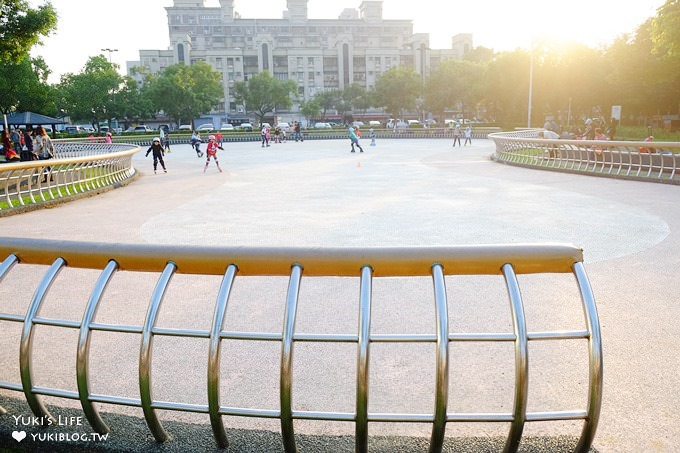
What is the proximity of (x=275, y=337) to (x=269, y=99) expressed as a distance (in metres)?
93.0

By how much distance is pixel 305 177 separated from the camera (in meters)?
19.5

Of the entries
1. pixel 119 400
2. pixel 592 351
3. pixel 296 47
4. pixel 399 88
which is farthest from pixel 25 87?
pixel 296 47

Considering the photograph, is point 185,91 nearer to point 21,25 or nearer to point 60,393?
point 21,25

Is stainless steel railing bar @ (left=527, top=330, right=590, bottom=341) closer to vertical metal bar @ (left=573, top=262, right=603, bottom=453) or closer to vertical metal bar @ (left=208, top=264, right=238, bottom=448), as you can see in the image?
vertical metal bar @ (left=573, top=262, right=603, bottom=453)

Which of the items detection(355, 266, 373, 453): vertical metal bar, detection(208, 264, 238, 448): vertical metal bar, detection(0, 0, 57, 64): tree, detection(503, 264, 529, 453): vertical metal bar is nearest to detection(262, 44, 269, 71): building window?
detection(0, 0, 57, 64): tree

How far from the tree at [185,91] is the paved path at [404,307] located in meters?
65.7

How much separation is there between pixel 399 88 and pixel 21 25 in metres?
70.3

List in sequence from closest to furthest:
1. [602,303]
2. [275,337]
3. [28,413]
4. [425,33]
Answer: [275,337] < [28,413] < [602,303] < [425,33]

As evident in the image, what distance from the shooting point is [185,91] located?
249 ft

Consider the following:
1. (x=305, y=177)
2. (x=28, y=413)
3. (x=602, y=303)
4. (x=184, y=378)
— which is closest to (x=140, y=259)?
(x=28, y=413)

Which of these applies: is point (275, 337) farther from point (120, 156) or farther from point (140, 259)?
point (120, 156)

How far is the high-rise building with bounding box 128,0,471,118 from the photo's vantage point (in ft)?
376

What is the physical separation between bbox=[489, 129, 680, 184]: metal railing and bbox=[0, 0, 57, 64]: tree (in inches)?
761

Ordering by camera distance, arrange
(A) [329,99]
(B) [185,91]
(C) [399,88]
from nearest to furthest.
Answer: (B) [185,91] → (C) [399,88] → (A) [329,99]
